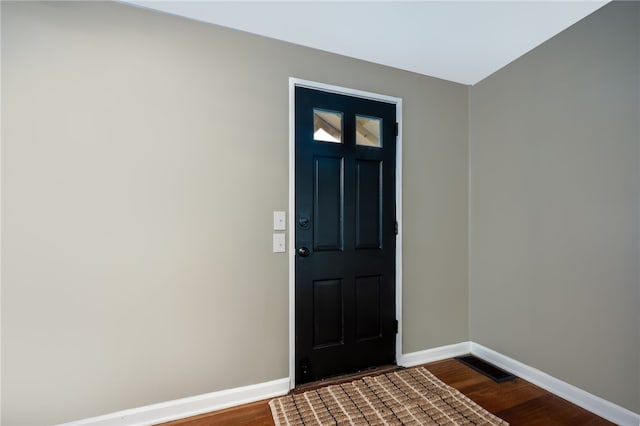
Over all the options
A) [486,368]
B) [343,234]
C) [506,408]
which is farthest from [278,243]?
[486,368]

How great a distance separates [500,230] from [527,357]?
1010mm

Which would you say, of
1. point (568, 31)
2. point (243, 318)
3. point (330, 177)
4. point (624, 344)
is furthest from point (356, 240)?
point (568, 31)

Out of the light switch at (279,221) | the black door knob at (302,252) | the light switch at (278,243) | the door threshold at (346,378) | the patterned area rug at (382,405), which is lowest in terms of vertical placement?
the door threshold at (346,378)

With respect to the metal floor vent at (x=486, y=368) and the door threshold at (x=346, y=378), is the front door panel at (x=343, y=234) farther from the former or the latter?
the metal floor vent at (x=486, y=368)

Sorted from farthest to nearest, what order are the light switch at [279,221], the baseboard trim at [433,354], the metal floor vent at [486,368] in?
the baseboard trim at [433,354] → the metal floor vent at [486,368] → the light switch at [279,221]

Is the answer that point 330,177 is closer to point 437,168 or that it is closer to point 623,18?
point 437,168

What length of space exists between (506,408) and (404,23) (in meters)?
2.64

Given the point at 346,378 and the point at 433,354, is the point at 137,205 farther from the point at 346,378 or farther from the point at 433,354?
the point at 433,354

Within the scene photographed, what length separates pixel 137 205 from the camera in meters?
1.83

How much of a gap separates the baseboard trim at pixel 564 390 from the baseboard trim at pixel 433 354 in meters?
Result: 0.14

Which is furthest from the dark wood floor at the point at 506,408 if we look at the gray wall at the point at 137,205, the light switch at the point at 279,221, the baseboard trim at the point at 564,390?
the light switch at the point at 279,221

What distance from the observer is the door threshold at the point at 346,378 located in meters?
2.18

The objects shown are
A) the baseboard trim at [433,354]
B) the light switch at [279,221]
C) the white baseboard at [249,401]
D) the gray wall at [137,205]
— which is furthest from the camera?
the baseboard trim at [433,354]

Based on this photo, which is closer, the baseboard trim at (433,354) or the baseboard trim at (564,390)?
the baseboard trim at (564,390)
